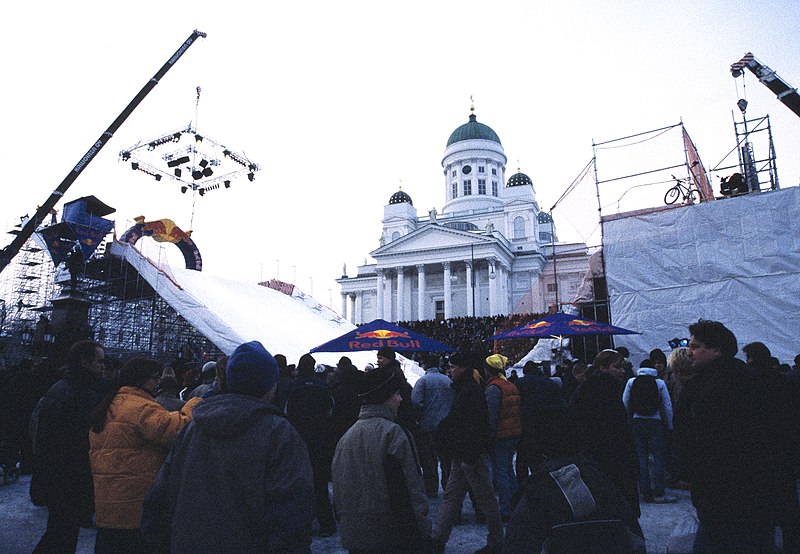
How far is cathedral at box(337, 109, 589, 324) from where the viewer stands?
164 ft

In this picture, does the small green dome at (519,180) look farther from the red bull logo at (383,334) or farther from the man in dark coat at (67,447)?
the man in dark coat at (67,447)

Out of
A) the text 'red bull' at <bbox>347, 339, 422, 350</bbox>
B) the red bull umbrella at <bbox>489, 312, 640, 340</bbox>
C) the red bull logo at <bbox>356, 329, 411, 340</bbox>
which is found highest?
the red bull umbrella at <bbox>489, 312, 640, 340</bbox>

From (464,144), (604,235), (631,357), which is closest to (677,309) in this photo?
(631,357)

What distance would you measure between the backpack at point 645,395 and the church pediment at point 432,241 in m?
42.2

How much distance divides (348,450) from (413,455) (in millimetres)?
415

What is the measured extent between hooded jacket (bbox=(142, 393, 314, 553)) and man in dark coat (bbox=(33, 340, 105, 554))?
2.07 meters

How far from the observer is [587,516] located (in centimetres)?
228

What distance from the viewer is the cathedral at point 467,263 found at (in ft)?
164

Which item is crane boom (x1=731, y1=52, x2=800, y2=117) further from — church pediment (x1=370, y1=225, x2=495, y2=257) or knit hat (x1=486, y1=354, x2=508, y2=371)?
church pediment (x1=370, y1=225, x2=495, y2=257)

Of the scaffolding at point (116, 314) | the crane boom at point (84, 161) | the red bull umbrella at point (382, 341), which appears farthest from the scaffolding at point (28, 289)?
the red bull umbrella at point (382, 341)

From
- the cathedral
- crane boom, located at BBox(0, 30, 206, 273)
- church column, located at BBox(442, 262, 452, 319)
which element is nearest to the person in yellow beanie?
crane boom, located at BBox(0, 30, 206, 273)

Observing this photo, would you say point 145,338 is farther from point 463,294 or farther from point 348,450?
point 463,294

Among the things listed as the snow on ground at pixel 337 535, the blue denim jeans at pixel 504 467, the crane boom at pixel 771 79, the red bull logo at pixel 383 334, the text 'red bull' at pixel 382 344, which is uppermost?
the crane boom at pixel 771 79

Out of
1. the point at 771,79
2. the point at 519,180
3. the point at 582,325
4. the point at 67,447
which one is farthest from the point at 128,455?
the point at 519,180
